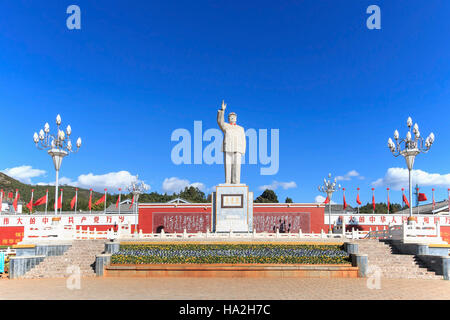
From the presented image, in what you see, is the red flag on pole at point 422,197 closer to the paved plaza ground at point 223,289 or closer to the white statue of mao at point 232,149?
the white statue of mao at point 232,149

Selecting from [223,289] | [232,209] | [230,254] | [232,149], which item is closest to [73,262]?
[230,254]

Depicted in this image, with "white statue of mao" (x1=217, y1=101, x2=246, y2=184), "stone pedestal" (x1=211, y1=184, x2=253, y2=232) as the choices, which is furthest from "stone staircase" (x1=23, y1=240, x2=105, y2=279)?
"white statue of mao" (x1=217, y1=101, x2=246, y2=184)

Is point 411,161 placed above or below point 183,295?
above

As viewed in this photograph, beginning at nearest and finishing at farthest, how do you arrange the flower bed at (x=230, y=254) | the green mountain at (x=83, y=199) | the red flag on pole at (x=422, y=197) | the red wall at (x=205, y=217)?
the flower bed at (x=230, y=254) < the red flag on pole at (x=422, y=197) < the red wall at (x=205, y=217) < the green mountain at (x=83, y=199)

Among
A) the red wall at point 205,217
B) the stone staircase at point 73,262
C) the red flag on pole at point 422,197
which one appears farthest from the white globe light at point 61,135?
the red flag on pole at point 422,197

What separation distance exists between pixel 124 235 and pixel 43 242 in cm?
316

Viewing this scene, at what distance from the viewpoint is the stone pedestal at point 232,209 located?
698 inches

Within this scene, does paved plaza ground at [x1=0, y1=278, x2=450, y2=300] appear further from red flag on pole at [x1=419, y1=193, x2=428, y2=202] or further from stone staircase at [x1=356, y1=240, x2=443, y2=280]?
red flag on pole at [x1=419, y1=193, x2=428, y2=202]

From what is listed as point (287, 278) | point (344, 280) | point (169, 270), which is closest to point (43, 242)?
point (169, 270)

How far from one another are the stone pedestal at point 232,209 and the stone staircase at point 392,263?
5.66 metres

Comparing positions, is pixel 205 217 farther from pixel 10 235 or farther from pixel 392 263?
pixel 392 263
